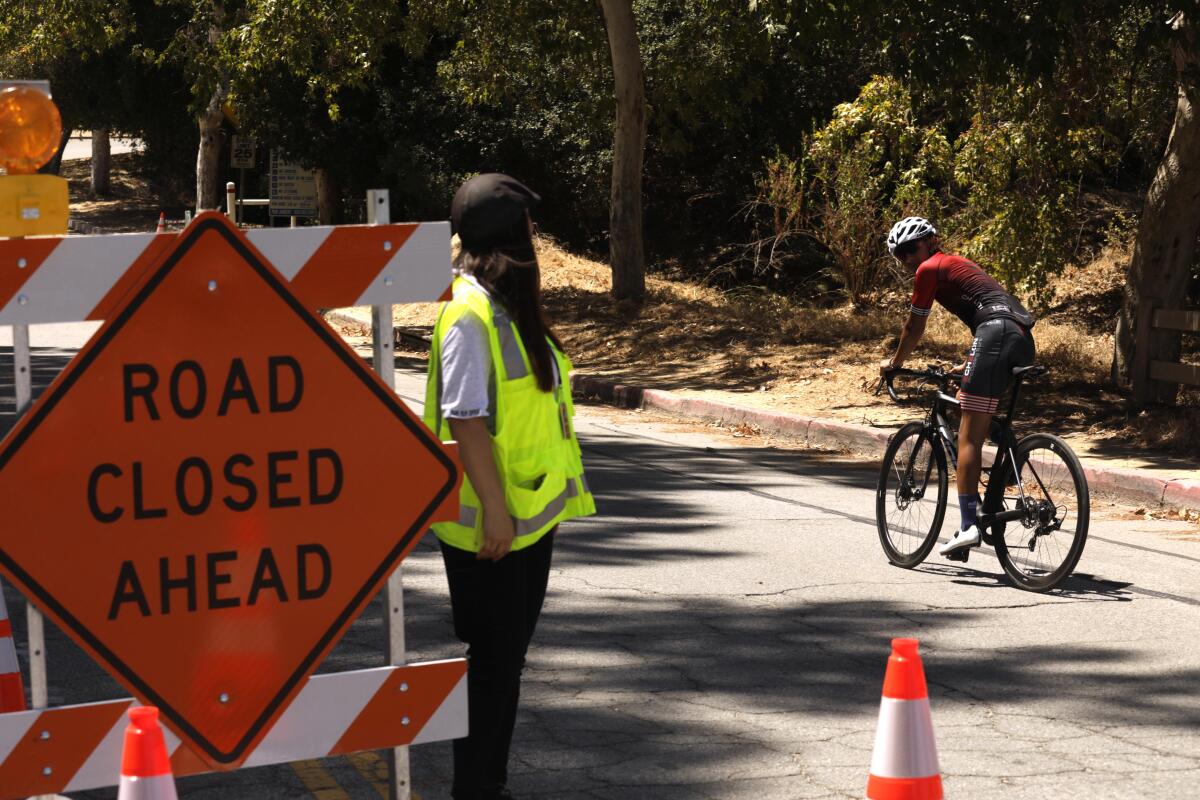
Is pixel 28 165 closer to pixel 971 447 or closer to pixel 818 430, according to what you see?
pixel 971 447

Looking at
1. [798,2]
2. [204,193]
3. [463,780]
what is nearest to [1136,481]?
[798,2]

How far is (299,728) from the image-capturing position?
388 cm

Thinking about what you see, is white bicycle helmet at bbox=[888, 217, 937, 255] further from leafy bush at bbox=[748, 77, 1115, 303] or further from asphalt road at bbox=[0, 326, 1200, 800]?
leafy bush at bbox=[748, 77, 1115, 303]

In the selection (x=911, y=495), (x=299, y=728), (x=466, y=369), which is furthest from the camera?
(x=911, y=495)

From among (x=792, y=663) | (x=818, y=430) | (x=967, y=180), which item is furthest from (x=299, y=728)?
(x=967, y=180)

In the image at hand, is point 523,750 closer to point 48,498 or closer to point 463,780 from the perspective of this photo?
point 463,780

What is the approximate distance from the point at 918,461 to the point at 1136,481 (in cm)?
293

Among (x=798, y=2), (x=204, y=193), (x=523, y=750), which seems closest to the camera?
(x=523, y=750)

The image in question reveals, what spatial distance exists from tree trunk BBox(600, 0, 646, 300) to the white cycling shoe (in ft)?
44.4

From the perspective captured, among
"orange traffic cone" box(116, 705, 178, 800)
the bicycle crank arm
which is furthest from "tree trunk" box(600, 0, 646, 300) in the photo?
"orange traffic cone" box(116, 705, 178, 800)

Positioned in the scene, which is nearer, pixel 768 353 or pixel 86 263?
pixel 86 263

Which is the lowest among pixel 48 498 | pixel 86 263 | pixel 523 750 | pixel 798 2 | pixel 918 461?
pixel 523 750

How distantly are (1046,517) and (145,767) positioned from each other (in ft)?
18.6

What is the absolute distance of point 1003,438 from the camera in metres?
8.15
